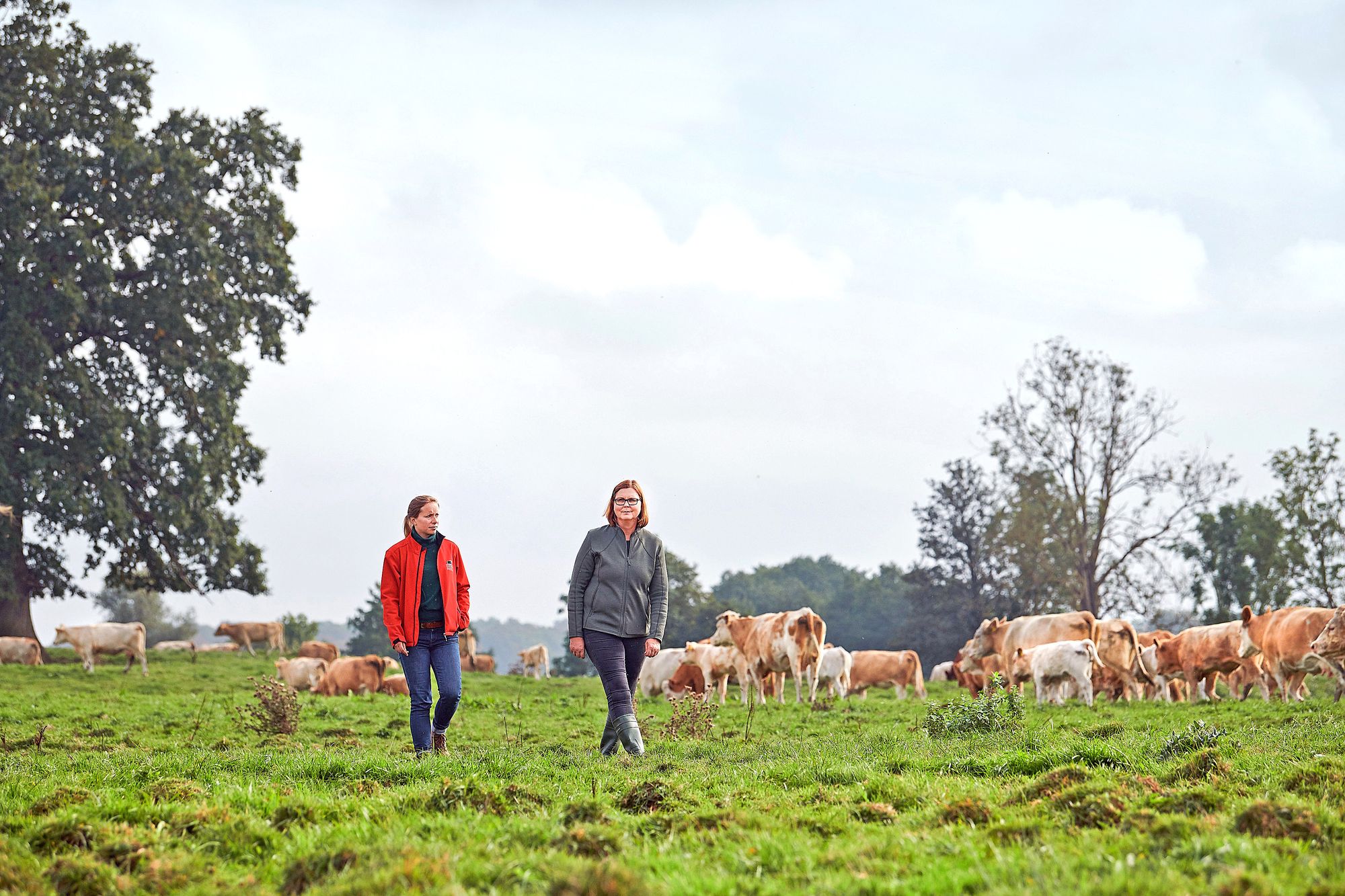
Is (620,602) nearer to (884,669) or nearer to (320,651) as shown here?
(884,669)

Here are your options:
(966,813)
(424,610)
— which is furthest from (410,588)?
(966,813)

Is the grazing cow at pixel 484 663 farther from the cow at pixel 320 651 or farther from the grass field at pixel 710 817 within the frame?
the grass field at pixel 710 817

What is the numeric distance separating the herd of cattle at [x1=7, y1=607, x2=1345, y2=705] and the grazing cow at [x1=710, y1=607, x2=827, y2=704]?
0.09ft

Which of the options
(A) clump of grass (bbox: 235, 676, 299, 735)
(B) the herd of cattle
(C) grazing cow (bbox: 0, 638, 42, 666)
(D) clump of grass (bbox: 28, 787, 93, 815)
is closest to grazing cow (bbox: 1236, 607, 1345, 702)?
(B) the herd of cattle

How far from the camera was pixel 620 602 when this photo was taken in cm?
911

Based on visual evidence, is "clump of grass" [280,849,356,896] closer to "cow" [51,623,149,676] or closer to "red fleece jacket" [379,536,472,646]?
"red fleece jacket" [379,536,472,646]

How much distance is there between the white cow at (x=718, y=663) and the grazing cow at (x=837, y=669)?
4721 millimetres

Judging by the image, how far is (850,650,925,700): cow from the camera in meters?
29.4

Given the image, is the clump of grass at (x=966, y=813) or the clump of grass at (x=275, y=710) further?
the clump of grass at (x=275, y=710)

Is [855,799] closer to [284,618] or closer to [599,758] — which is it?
[599,758]

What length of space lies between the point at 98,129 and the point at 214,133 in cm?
295

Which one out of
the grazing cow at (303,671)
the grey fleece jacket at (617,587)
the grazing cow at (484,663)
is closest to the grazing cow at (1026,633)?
the grey fleece jacket at (617,587)

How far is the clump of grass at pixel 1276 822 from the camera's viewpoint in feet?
16.1

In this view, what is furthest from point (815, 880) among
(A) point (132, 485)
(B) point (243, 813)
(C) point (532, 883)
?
(A) point (132, 485)
